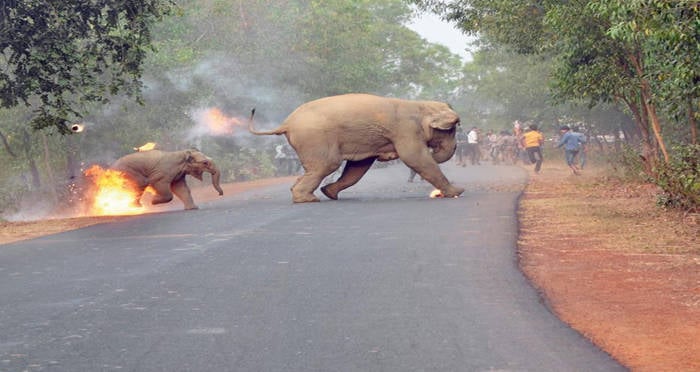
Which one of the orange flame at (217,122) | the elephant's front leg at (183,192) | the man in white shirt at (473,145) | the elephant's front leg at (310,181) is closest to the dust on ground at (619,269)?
the elephant's front leg at (183,192)

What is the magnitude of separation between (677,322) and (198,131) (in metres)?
30.4

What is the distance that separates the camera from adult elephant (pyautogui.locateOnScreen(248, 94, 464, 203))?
1939 cm

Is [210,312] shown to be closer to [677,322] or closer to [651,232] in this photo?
[677,322]

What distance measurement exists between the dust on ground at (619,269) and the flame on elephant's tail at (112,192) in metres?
1.94

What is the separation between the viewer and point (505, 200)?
19188mm

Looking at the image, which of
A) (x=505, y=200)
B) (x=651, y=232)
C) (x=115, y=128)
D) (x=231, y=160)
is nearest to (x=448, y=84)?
(x=231, y=160)

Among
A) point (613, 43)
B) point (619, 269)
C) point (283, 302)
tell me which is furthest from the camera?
point (613, 43)

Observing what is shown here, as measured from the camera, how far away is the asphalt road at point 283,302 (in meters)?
6.11

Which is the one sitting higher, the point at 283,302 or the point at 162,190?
the point at 162,190

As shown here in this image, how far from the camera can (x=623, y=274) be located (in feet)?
31.4

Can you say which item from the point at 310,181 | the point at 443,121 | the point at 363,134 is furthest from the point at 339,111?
the point at 443,121

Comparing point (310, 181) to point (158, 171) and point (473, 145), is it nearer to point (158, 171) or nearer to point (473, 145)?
point (158, 171)

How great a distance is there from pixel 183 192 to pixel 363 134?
3672 mm

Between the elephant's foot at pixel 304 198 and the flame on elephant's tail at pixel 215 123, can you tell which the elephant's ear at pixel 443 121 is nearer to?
the elephant's foot at pixel 304 198
